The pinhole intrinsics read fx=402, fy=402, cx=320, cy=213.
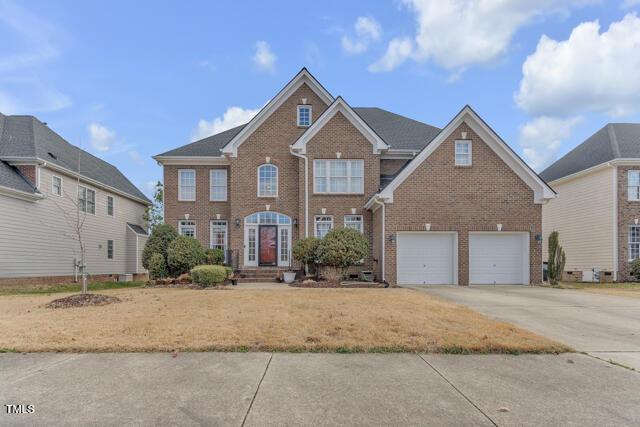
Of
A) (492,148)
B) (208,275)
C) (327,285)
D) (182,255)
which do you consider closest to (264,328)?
(208,275)

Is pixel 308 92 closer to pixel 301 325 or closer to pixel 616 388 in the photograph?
pixel 301 325

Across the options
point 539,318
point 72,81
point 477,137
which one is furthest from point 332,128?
point 539,318

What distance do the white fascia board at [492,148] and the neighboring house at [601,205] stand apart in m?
6.22

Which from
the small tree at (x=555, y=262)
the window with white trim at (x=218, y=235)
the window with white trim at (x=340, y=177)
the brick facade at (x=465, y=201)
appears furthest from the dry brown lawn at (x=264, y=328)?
the window with white trim at (x=218, y=235)

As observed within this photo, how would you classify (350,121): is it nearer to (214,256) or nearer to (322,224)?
(322,224)

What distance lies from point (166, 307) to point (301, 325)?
4207 millimetres

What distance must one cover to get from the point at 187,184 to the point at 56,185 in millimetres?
6275

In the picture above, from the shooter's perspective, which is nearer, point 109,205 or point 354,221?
point 354,221

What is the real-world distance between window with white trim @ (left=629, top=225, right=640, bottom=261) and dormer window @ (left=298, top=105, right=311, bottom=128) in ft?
57.0

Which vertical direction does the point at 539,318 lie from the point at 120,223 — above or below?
below

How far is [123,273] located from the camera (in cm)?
2666

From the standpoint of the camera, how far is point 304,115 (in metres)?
20.7

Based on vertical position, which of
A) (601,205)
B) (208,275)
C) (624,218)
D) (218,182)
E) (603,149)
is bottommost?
(208,275)

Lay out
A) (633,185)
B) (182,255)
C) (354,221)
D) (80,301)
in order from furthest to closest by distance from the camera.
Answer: (633,185)
(354,221)
(182,255)
(80,301)
